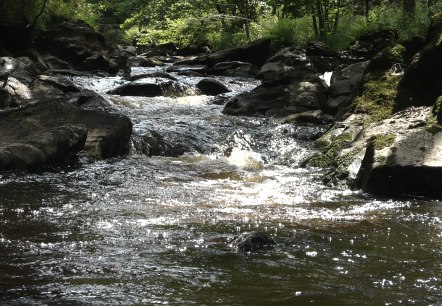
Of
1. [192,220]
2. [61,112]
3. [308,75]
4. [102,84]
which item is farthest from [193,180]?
[102,84]

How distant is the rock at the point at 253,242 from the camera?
4.41 m

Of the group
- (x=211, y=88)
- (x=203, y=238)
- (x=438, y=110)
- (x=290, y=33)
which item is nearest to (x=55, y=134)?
(x=203, y=238)

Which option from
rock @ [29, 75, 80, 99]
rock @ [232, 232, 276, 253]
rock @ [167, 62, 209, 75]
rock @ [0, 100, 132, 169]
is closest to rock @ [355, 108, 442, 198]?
rock @ [232, 232, 276, 253]

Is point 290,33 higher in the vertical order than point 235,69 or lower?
higher

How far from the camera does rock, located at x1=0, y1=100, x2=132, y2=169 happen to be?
7.93m

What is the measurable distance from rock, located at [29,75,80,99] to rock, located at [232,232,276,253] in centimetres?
951

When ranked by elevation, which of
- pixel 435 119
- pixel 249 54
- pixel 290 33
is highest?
pixel 290 33

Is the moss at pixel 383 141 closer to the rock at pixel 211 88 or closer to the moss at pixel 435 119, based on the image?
the moss at pixel 435 119

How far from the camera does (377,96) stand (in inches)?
378

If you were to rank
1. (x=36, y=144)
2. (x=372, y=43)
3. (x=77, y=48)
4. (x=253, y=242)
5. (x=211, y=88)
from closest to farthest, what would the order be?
(x=253, y=242), (x=36, y=144), (x=211, y=88), (x=372, y=43), (x=77, y=48)

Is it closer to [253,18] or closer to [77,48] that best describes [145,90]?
[77,48]

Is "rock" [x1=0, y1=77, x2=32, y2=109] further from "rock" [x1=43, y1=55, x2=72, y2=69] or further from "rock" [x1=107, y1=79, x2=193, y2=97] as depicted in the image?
"rock" [x1=43, y1=55, x2=72, y2=69]

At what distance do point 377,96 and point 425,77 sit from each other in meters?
0.93

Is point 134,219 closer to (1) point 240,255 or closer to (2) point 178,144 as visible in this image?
(1) point 240,255
